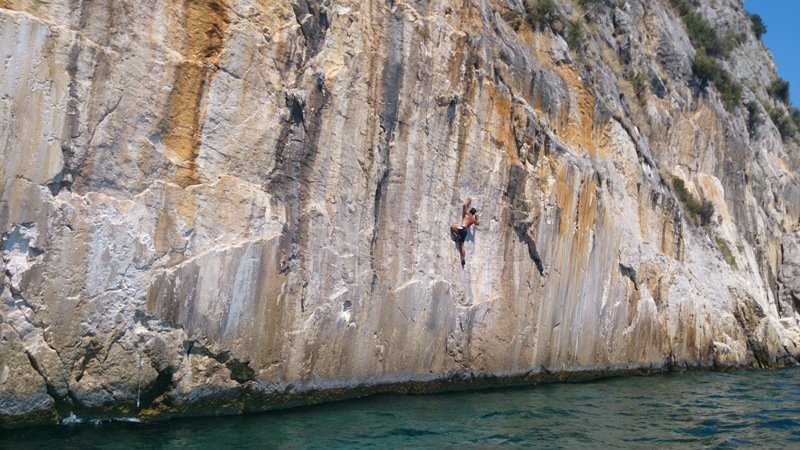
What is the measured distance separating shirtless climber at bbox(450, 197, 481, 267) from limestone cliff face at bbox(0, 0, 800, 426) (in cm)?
20

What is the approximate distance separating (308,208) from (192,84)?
8.67 ft

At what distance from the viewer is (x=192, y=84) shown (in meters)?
10.3

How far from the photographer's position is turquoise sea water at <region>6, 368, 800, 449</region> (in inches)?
359

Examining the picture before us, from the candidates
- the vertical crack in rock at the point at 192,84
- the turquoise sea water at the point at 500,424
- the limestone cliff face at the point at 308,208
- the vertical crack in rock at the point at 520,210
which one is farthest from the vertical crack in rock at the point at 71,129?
the vertical crack in rock at the point at 520,210

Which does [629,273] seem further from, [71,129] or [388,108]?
[71,129]

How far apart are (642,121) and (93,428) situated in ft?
62.0

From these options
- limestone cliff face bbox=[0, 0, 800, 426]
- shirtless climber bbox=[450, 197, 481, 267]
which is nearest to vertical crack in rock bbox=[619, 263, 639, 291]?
limestone cliff face bbox=[0, 0, 800, 426]

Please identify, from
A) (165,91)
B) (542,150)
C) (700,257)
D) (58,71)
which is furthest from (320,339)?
(700,257)

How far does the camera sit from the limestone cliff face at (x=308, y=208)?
898cm

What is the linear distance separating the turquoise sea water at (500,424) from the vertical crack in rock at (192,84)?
11.7 ft

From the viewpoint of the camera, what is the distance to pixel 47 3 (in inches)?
353

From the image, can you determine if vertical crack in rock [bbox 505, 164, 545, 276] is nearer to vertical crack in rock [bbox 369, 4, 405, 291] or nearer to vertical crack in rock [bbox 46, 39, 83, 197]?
vertical crack in rock [bbox 369, 4, 405, 291]

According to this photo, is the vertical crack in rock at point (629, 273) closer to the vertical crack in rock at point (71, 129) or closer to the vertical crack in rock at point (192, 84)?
the vertical crack in rock at point (192, 84)

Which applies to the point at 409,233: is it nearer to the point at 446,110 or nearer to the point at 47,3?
the point at 446,110
